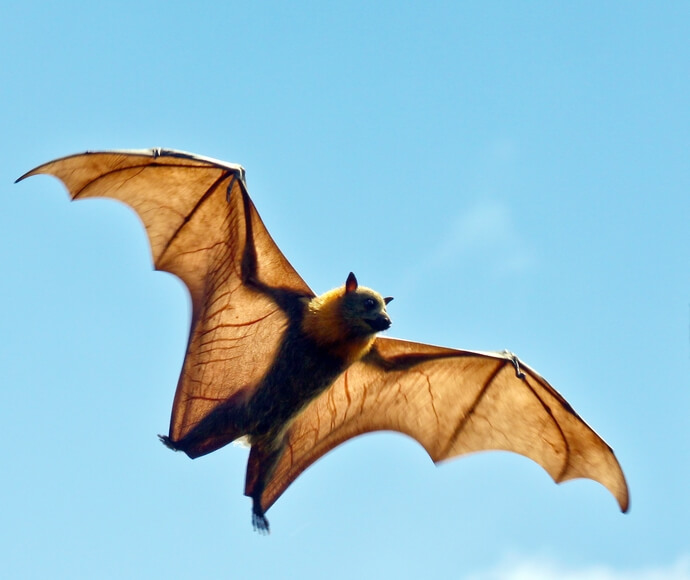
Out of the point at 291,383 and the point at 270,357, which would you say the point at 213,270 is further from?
the point at 291,383

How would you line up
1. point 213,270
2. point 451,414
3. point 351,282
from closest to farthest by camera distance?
point 351,282
point 213,270
point 451,414

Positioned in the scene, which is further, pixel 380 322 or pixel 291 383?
pixel 291 383

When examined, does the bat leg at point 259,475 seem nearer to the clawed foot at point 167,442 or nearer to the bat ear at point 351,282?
the clawed foot at point 167,442

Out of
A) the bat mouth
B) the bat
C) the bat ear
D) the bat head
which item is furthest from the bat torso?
the bat ear

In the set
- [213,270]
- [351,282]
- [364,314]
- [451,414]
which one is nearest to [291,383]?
[364,314]

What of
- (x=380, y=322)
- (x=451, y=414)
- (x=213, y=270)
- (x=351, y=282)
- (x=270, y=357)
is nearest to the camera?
(x=380, y=322)

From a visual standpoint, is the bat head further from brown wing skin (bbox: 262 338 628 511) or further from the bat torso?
brown wing skin (bbox: 262 338 628 511)

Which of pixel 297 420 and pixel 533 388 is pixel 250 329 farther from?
pixel 533 388

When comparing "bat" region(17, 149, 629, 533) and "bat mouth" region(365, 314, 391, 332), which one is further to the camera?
"bat" region(17, 149, 629, 533)
